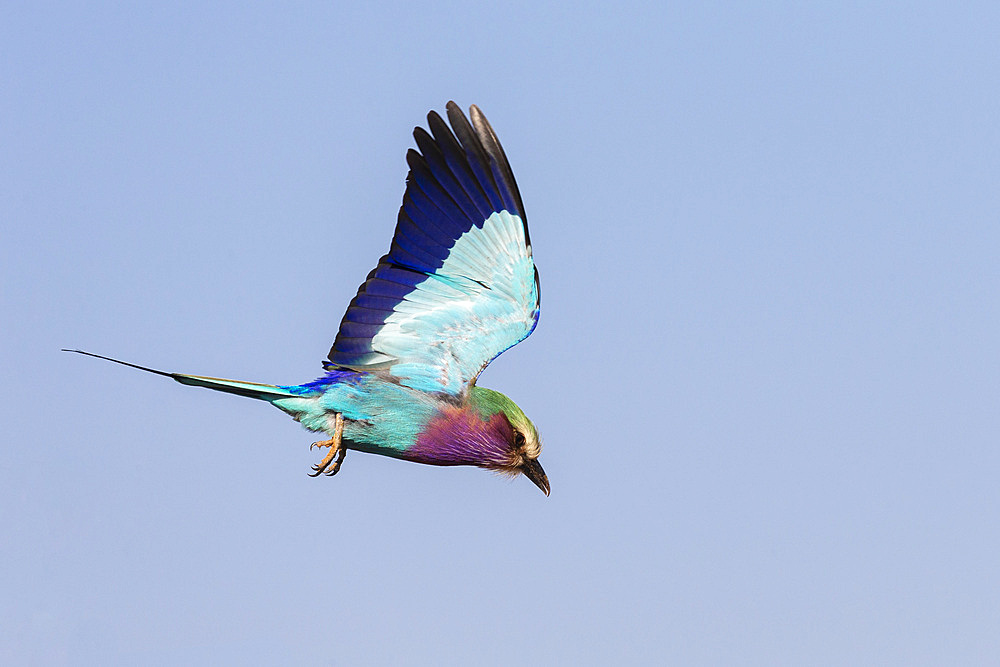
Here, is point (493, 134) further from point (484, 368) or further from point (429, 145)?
point (484, 368)

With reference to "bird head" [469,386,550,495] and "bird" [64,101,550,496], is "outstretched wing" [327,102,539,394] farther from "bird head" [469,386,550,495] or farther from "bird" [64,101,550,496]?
"bird head" [469,386,550,495]

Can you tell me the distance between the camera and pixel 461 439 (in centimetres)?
704

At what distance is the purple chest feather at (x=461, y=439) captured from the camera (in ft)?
22.9

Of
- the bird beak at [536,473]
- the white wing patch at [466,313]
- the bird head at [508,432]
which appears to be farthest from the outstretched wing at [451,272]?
the bird beak at [536,473]

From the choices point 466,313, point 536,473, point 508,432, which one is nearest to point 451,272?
point 466,313

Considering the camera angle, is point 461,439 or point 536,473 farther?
point 536,473

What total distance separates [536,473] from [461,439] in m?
0.92

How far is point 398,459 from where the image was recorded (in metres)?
7.12

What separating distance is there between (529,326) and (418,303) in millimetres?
804

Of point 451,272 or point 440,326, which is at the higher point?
point 451,272

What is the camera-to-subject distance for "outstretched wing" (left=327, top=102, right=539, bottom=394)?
7.22 metres

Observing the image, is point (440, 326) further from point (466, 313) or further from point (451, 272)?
point (451, 272)

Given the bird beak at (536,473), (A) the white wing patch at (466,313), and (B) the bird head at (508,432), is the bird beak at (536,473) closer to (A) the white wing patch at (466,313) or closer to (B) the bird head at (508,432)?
(B) the bird head at (508,432)

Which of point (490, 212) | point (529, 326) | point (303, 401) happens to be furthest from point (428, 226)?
A: point (303, 401)
